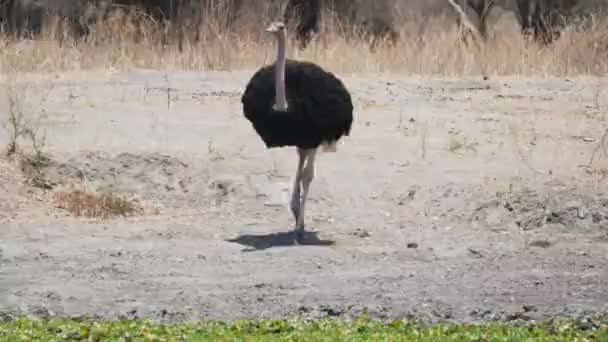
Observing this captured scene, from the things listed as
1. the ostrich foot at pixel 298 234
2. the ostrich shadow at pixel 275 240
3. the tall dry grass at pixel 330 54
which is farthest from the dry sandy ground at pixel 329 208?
the tall dry grass at pixel 330 54

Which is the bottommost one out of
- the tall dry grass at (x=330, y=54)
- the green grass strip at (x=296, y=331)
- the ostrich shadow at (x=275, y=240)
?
the ostrich shadow at (x=275, y=240)

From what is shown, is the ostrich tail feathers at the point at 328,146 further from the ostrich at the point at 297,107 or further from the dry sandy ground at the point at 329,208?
the dry sandy ground at the point at 329,208

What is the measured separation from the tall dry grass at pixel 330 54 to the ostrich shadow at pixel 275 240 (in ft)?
21.5

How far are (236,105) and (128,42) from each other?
16.8 ft

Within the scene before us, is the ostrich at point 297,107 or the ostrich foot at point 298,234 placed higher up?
the ostrich at point 297,107

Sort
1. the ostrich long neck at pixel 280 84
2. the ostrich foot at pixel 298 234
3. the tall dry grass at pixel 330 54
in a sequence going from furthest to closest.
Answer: the tall dry grass at pixel 330 54
the ostrich foot at pixel 298 234
the ostrich long neck at pixel 280 84

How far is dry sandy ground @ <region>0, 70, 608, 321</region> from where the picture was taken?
405 inches

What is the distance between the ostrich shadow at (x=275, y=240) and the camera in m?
12.1

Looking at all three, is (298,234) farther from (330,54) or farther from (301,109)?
(330,54)

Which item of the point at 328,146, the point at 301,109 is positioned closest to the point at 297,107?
the point at 301,109

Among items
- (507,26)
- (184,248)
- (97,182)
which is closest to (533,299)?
(184,248)

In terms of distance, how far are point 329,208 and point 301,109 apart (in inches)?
68.7

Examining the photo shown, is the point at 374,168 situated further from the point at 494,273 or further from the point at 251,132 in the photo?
Answer: the point at 494,273

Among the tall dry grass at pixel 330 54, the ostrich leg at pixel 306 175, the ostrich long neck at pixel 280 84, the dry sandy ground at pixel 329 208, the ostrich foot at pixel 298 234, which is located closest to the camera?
the dry sandy ground at pixel 329 208
